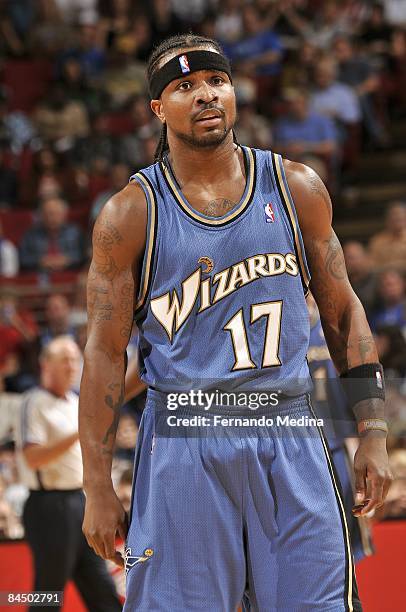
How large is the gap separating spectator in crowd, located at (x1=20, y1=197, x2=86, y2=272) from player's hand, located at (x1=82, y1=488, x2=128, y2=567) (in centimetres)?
786

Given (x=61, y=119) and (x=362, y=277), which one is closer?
(x=362, y=277)

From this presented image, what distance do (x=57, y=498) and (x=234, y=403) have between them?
9.35 feet

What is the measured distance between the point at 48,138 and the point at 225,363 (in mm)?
10329

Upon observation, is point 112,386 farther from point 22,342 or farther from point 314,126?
point 314,126

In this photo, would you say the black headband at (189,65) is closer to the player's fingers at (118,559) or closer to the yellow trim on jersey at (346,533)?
the yellow trim on jersey at (346,533)

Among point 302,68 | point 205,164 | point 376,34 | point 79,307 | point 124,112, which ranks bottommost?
point 205,164

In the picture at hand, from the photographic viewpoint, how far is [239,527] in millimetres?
3109

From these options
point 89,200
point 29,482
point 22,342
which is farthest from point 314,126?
point 29,482

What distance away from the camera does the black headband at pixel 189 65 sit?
3379mm

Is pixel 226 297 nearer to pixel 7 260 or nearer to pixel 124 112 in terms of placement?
pixel 7 260

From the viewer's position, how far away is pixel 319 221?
335 centimetres

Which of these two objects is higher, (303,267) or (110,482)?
(303,267)

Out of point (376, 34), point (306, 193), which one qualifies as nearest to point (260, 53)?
point (376, 34)

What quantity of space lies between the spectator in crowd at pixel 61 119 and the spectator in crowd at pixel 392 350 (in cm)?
576
